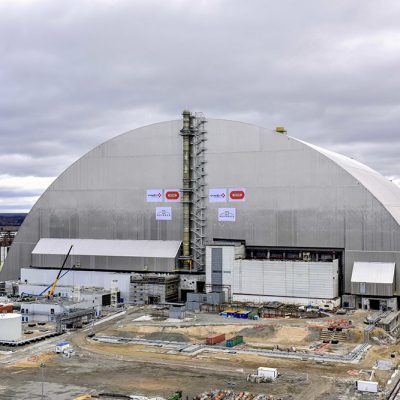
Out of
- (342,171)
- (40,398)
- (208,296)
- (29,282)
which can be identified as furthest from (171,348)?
(29,282)

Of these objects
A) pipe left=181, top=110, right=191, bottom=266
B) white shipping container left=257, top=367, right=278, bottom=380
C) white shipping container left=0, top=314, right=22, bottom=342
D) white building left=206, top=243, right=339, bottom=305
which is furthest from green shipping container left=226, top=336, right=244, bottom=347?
pipe left=181, top=110, right=191, bottom=266

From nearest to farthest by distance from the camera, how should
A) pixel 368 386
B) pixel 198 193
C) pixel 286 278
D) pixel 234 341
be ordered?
pixel 368 386 → pixel 234 341 → pixel 286 278 → pixel 198 193

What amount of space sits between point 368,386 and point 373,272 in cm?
2673

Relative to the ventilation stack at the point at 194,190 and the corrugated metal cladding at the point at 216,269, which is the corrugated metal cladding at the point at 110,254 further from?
the corrugated metal cladding at the point at 216,269

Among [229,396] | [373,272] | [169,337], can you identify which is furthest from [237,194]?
[229,396]

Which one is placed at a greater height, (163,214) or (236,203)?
(236,203)

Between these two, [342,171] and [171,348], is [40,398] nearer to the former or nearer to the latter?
[171,348]

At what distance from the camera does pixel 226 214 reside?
6688 centimetres

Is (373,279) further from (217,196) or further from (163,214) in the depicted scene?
(163,214)

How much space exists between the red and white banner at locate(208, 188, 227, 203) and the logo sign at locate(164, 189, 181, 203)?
367cm

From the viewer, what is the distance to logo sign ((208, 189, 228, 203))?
Result: 67.1 metres

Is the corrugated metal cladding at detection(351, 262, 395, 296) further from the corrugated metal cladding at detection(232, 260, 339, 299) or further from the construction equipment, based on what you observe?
the construction equipment

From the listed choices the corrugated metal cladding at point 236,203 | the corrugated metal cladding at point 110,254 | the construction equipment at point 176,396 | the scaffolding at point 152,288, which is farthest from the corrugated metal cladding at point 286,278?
the construction equipment at point 176,396

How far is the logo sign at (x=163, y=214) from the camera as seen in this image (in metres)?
69.4
